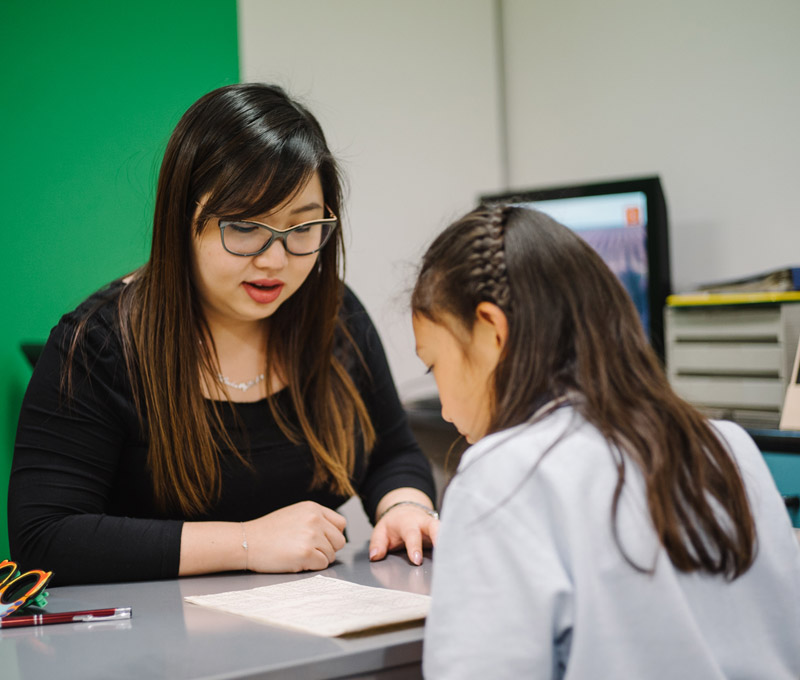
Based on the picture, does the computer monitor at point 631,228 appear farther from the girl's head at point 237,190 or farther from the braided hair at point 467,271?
the braided hair at point 467,271

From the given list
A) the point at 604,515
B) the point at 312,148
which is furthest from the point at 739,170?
the point at 604,515

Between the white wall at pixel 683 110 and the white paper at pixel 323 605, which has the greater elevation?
the white wall at pixel 683 110

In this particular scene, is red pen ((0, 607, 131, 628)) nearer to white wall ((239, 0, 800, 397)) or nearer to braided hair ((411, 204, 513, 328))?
braided hair ((411, 204, 513, 328))

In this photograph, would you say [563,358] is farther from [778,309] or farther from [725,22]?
[725,22]

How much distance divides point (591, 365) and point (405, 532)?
1.76ft

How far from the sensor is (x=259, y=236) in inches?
49.0

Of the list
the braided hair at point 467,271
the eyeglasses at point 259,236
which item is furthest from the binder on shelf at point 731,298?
the braided hair at point 467,271

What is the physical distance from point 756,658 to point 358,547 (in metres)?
0.68

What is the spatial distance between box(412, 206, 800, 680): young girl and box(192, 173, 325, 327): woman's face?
43cm

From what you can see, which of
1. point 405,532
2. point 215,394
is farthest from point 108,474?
point 405,532

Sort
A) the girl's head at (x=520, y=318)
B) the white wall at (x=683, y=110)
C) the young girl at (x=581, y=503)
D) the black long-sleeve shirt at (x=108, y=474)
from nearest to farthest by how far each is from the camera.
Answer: the young girl at (x=581, y=503) < the girl's head at (x=520, y=318) < the black long-sleeve shirt at (x=108, y=474) < the white wall at (x=683, y=110)

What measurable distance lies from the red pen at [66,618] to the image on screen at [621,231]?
63.6 inches

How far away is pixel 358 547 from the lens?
1326mm

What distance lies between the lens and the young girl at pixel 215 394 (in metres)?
1.15
